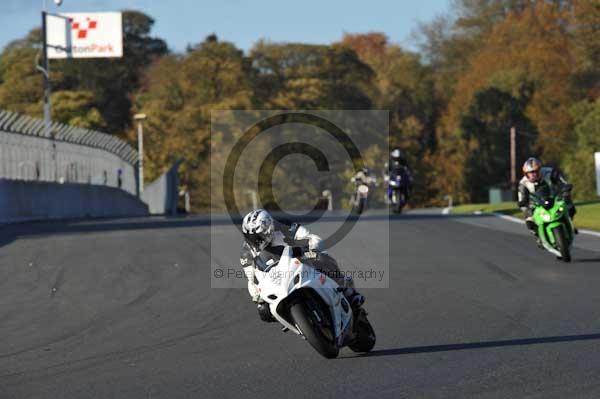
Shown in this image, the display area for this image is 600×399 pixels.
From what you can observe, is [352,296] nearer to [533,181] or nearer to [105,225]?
[533,181]

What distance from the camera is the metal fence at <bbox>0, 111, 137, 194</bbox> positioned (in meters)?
27.6

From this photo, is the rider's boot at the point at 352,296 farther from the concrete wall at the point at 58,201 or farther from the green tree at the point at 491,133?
the green tree at the point at 491,133

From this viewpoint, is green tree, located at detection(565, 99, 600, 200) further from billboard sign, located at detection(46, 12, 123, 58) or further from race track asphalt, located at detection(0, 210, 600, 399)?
race track asphalt, located at detection(0, 210, 600, 399)

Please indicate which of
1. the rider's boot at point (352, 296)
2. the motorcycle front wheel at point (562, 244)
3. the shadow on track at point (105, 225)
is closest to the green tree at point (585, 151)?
the shadow on track at point (105, 225)

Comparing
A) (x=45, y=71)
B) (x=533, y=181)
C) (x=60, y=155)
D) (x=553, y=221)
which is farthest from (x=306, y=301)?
(x=45, y=71)

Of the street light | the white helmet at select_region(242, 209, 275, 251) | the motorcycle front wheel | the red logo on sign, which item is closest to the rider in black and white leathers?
the motorcycle front wheel

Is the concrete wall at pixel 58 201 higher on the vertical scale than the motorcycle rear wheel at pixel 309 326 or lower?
higher

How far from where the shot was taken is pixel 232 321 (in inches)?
427

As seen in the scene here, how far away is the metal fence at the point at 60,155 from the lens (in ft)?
90.6

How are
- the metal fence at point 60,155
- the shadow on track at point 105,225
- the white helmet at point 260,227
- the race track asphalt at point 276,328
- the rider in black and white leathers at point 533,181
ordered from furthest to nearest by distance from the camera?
the metal fence at point 60,155, the shadow on track at point 105,225, the rider in black and white leathers at point 533,181, the white helmet at point 260,227, the race track asphalt at point 276,328

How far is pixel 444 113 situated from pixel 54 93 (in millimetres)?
26680

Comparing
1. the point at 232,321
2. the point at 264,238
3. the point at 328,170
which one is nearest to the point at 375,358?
the point at 264,238

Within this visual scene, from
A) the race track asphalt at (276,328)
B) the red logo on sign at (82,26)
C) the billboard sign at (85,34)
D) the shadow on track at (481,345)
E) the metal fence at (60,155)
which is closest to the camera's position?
the race track asphalt at (276,328)

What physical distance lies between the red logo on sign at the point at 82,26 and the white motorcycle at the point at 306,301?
4885 centimetres
